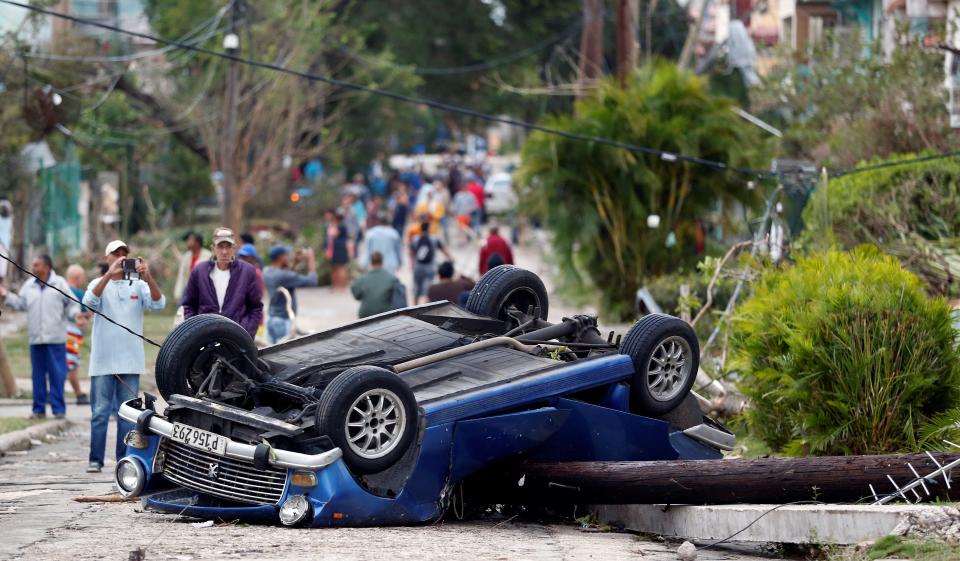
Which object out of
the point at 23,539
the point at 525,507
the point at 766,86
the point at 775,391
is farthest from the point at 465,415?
the point at 766,86

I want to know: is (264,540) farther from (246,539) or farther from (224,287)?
(224,287)

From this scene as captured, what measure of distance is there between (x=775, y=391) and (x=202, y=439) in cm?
434

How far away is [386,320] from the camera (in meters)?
10.1

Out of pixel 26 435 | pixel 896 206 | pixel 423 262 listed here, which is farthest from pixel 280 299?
pixel 423 262

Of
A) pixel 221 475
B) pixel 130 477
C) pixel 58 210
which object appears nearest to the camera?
pixel 221 475

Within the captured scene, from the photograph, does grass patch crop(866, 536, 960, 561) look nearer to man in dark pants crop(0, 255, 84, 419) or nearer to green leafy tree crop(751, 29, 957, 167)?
man in dark pants crop(0, 255, 84, 419)

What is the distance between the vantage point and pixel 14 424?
13.9 meters

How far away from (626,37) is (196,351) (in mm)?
17980

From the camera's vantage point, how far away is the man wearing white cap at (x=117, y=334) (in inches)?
426

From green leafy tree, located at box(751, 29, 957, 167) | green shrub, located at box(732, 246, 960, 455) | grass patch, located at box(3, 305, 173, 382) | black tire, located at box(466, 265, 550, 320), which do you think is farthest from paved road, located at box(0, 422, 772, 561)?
green leafy tree, located at box(751, 29, 957, 167)

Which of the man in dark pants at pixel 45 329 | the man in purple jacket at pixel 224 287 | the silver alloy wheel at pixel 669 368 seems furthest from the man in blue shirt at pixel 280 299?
the silver alloy wheel at pixel 669 368

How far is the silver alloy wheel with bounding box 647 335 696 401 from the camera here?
A: 31.0 feet

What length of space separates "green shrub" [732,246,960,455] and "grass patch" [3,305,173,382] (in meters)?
8.59

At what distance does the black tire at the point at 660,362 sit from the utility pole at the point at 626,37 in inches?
638
